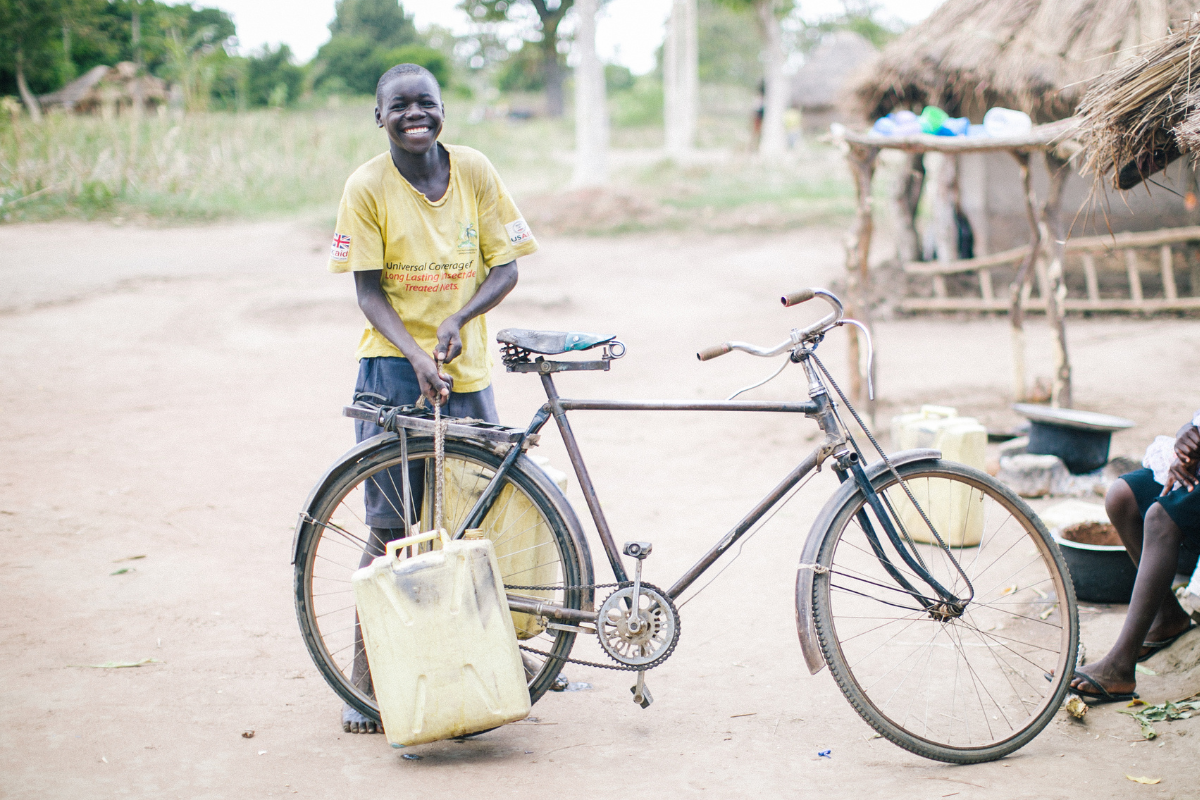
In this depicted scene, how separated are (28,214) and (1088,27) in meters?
11.8

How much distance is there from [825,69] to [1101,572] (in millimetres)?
28417

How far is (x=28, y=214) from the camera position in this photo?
1148cm

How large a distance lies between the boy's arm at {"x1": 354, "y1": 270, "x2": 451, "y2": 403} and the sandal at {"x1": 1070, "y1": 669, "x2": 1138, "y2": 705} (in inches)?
80.8

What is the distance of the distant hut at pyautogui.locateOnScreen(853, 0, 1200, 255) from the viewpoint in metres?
8.04

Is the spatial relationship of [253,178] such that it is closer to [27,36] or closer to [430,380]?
[27,36]

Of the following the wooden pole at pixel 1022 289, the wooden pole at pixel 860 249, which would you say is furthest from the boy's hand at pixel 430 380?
the wooden pole at pixel 1022 289

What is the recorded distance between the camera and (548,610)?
2617 millimetres

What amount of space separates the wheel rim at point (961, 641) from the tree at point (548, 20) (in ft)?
124

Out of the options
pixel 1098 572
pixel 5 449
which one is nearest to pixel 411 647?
pixel 1098 572

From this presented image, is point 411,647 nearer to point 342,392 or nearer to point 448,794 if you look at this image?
point 448,794

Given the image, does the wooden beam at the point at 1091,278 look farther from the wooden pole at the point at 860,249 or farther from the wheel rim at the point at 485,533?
the wheel rim at the point at 485,533

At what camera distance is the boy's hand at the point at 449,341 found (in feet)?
8.59

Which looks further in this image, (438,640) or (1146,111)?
(1146,111)

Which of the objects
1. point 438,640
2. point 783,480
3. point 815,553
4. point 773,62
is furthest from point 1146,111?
point 773,62
